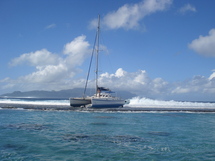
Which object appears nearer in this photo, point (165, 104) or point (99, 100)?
point (99, 100)

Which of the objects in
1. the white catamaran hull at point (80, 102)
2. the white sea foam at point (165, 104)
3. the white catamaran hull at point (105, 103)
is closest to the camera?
the white catamaran hull at point (105, 103)

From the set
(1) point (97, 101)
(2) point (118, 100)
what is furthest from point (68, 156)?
(2) point (118, 100)

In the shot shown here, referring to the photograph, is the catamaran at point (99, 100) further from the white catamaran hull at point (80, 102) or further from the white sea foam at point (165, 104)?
the white sea foam at point (165, 104)

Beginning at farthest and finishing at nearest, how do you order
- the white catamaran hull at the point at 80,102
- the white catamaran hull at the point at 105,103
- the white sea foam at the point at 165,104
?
the white sea foam at the point at 165,104
the white catamaran hull at the point at 80,102
the white catamaran hull at the point at 105,103

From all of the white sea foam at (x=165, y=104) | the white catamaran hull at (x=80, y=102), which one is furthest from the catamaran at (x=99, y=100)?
the white sea foam at (x=165, y=104)

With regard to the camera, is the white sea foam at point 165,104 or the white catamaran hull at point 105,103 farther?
the white sea foam at point 165,104

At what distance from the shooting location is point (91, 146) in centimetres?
1487

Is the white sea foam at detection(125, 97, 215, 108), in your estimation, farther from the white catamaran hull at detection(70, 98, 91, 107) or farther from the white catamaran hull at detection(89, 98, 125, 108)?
the white catamaran hull at detection(70, 98, 91, 107)

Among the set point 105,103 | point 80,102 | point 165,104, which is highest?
point 80,102

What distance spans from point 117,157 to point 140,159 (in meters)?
1.31

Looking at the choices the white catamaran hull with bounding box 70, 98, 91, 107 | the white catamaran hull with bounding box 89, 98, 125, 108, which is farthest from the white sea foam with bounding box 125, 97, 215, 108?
the white catamaran hull with bounding box 70, 98, 91, 107

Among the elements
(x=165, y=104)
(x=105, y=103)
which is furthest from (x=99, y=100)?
(x=165, y=104)

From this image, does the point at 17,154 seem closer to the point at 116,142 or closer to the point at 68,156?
the point at 68,156

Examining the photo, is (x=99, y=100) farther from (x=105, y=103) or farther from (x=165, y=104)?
(x=165, y=104)
